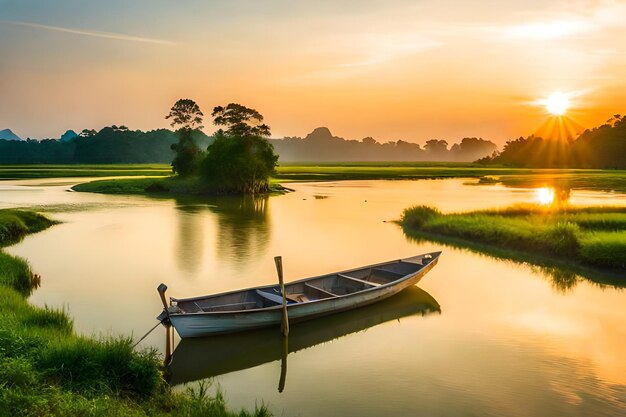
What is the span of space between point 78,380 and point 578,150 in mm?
166429

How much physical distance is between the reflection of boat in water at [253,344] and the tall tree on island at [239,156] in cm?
5147

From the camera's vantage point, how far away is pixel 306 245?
96.7 ft

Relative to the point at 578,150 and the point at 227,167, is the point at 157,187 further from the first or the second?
the point at 578,150

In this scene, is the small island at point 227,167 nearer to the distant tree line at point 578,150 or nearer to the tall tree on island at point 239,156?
the tall tree on island at point 239,156

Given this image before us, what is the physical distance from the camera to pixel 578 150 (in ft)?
497

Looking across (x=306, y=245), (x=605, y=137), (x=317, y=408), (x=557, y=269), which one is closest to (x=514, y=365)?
(x=317, y=408)

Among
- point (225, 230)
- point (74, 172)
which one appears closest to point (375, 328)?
point (225, 230)

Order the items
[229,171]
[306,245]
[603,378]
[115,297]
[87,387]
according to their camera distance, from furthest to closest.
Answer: [229,171] → [306,245] → [115,297] → [603,378] → [87,387]

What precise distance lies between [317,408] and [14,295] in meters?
9.74

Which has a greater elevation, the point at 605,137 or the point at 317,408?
the point at 605,137

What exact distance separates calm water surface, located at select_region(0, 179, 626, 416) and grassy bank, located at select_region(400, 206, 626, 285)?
8.02ft

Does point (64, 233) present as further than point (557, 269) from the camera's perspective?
Yes

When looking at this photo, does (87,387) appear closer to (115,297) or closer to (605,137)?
(115,297)

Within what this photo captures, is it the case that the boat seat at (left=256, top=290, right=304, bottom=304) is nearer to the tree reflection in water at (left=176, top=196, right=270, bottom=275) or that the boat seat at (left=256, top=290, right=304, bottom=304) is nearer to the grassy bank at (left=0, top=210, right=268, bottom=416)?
the grassy bank at (left=0, top=210, right=268, bottom=416)
